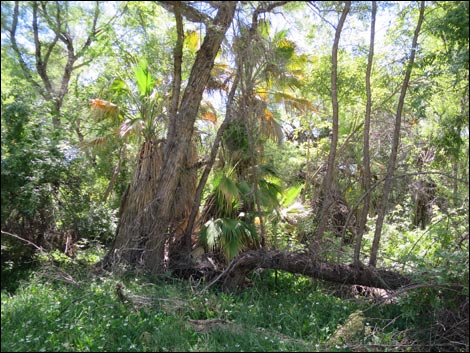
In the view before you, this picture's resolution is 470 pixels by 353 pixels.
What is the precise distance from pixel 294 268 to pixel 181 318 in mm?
2843

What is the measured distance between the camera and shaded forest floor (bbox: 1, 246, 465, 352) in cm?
635

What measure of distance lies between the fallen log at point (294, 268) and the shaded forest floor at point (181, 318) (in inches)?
13.5

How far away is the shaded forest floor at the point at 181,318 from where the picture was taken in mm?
6348

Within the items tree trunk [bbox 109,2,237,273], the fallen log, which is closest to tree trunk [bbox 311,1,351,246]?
the fallen log

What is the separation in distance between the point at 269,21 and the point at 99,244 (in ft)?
19.6

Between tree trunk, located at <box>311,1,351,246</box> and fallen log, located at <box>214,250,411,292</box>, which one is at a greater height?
tree trunk, located at <box>311,1,351,246</box>

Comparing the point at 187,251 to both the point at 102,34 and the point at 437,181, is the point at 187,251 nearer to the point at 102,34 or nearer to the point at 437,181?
the point at 102,34

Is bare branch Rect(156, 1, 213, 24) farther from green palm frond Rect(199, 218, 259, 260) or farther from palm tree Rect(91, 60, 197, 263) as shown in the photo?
green palm frond Rect(199, 218, 259, 260)

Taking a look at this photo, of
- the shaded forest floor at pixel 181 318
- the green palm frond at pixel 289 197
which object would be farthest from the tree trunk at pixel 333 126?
the green palm frond at pixel 289 197

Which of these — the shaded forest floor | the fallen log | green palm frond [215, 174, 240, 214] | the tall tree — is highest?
the tall tree

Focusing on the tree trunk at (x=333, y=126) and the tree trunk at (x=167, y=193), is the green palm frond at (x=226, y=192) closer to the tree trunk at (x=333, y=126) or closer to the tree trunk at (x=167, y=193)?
the tree trunk at (x=167, y=193)

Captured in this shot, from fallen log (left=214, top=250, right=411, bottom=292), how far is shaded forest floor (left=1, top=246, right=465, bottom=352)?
0.34m

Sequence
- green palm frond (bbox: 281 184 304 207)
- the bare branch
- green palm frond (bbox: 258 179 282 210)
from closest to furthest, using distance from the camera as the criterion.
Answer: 1. the bare branch
2. green palm frond (bbox: 258 179 282 210)
3. green palm frond (bbox: 281 184 304 207)

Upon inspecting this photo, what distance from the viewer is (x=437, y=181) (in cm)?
1191
